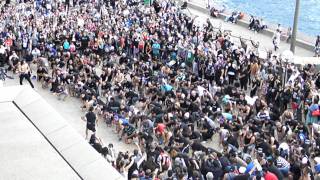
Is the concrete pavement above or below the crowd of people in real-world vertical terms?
below

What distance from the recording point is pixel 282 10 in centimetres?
5788

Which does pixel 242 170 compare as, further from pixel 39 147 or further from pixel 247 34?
pixel 247 34

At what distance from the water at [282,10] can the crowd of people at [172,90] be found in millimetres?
21061

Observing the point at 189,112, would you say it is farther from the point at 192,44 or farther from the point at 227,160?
the point at 192,44

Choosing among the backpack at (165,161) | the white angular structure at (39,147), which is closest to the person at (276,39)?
the backpack at (165,161)

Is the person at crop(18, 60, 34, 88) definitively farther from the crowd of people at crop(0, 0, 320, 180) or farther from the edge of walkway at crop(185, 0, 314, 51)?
the edge of walkway at crop(185, 0, 314, 51)

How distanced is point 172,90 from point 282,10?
122 feet

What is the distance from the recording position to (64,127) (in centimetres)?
1321

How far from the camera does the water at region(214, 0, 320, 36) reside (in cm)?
5319

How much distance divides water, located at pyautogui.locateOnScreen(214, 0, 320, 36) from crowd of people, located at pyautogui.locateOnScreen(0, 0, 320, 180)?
21.1 meters

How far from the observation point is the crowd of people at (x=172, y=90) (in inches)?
683

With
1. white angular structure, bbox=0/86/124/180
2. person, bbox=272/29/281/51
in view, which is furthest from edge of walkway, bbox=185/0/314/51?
white angular structure, bbox=0/86/124/180

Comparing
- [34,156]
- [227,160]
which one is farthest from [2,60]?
[34,156]

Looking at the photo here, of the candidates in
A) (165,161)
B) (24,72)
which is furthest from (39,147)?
(24,72)
